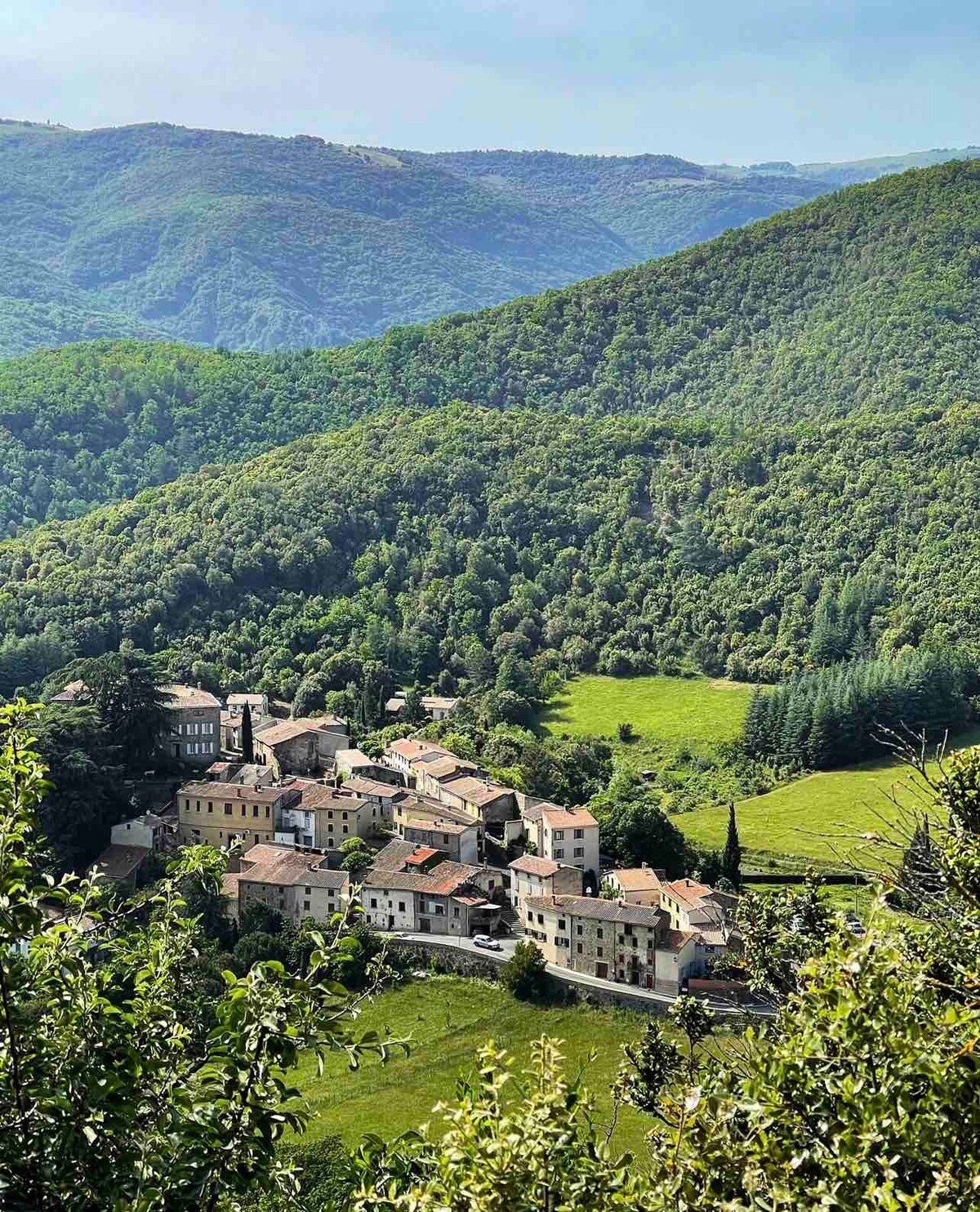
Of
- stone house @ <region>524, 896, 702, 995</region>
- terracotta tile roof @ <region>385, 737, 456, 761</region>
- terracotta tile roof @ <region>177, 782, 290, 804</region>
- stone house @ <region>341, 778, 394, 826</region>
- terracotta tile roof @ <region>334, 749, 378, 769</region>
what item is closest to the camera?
stone house @ <region>524, 896, 702, 995</region>

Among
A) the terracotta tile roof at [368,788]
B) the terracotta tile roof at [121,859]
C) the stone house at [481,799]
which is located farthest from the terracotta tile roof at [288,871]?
the stone house at [481,799]

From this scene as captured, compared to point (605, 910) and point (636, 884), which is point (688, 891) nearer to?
point (636, 884)

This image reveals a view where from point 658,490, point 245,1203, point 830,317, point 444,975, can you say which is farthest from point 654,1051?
point 830,317

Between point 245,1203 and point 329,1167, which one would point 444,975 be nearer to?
point 329,1167

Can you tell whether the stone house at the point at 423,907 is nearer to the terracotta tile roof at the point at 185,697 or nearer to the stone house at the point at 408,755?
the stone house at the point at 408,755

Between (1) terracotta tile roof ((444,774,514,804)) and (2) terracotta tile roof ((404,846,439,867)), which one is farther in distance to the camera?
(1) terracotta tile roof ((444,774,514,804))

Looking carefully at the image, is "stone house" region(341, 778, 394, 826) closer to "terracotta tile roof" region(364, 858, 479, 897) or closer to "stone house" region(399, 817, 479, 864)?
"stone house" region(399, 817, 479, 864)

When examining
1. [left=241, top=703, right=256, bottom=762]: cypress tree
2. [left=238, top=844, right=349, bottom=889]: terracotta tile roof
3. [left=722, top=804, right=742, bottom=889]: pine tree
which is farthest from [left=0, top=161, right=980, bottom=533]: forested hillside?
[left=238, top=844, right=349, bottom=889]: terracotta tile roof
